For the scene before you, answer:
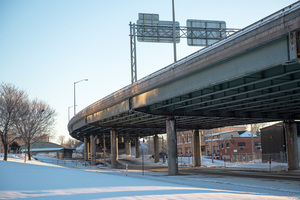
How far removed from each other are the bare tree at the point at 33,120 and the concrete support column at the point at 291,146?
38.6 meters

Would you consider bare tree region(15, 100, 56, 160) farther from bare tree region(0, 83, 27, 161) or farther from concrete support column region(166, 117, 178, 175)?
concrete support column region(166, 117, 178, 175)

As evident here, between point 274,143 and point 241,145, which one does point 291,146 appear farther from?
point 241,145

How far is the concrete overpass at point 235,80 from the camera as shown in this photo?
739 inches

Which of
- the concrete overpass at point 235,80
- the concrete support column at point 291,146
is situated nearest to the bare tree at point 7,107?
the concrete overpass at point 235,80

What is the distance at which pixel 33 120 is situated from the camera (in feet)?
201

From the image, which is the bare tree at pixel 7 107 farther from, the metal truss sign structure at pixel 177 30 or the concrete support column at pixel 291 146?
the concrete support column at pixel 291 146

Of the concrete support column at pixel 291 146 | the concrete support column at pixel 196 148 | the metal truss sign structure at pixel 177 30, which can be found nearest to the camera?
the metal truss sign structure at pixel 177 30

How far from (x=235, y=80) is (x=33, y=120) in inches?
1753

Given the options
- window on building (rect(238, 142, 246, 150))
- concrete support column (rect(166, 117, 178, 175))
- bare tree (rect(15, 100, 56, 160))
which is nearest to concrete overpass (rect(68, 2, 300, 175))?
concrete support column (rect(166, 117, 178, 175))

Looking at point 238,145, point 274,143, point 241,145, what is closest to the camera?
point 274,143

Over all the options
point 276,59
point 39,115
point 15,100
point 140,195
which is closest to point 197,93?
point 276,59

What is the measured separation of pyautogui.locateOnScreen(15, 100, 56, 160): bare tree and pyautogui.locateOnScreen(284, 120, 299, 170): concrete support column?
127 ft

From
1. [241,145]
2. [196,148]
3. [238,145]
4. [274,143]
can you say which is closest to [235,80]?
[274,143]

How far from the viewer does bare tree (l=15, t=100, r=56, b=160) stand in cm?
5755
